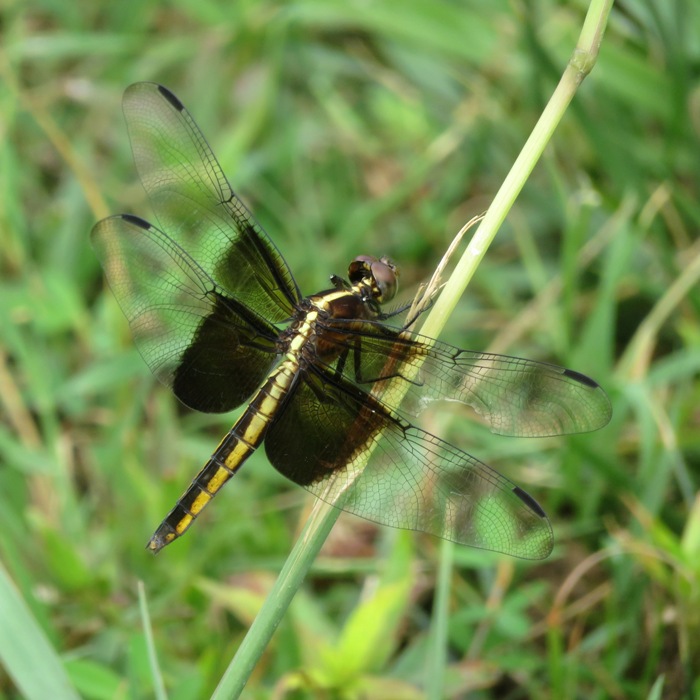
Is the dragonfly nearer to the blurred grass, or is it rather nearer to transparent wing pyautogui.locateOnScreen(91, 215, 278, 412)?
transparent wing pyautogui.locateOnScreen(91, 215, 278, 412)

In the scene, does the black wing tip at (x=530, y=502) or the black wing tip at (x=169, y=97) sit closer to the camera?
the black wing tip at (x=530, y=502)

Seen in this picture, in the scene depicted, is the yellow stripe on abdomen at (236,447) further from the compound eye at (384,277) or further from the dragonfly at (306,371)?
the compound eye at (384,277)

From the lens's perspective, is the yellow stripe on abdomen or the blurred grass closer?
the yellow stripe on abdomen

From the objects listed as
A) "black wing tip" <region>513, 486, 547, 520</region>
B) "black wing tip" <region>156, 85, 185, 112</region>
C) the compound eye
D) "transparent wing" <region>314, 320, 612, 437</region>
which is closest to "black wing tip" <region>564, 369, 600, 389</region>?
"transparent wing" <region>314, 320, 612, 437</region>

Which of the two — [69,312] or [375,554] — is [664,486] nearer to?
[375,554]

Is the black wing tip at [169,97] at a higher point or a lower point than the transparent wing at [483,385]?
higher

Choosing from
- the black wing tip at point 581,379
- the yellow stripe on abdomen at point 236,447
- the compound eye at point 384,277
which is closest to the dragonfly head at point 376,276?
the compound eye at point 384,277

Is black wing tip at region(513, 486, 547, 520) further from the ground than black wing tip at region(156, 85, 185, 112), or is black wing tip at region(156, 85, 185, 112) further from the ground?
black wing tip at region(156, 85, 185, 112)

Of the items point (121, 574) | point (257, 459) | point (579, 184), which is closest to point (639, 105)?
point (579, 184)
